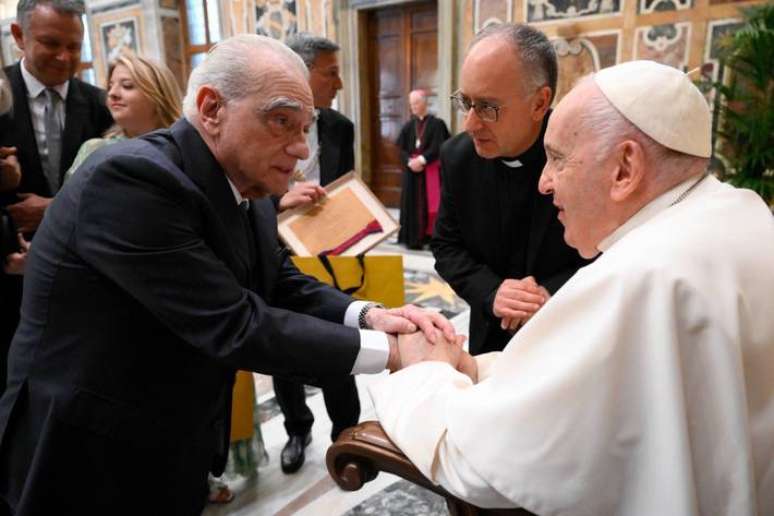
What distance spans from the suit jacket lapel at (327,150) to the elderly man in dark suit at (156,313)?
5.52 ft

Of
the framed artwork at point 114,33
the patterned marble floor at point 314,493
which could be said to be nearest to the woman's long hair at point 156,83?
the patterned marble floor at point 314,493

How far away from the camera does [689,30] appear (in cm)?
586

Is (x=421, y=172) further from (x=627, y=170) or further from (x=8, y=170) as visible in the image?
(x=627, y=170)

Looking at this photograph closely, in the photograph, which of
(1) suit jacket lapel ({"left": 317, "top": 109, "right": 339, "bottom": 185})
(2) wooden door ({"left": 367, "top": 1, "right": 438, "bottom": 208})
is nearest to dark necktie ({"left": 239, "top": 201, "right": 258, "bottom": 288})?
(1) suit jacket lapel ({"left": 317, "top": 109, "right": 339, "bottom": 185})

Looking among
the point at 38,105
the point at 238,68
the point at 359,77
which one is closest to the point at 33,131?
the point at 38,105

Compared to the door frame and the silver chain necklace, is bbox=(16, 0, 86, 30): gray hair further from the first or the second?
the door frame

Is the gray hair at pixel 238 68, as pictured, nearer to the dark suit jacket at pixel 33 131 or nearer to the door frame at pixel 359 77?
the dark suit jacket at pixel 33 131

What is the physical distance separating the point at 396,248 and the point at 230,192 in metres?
6.18

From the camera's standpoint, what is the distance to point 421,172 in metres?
7.44

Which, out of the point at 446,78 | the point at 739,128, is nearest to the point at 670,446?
the point at 739,128

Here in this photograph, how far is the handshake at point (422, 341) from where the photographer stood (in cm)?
148

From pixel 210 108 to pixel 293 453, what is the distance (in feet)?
6.15

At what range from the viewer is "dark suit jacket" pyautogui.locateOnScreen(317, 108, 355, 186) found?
3152mm

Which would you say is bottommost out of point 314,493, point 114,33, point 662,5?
point 314,493
